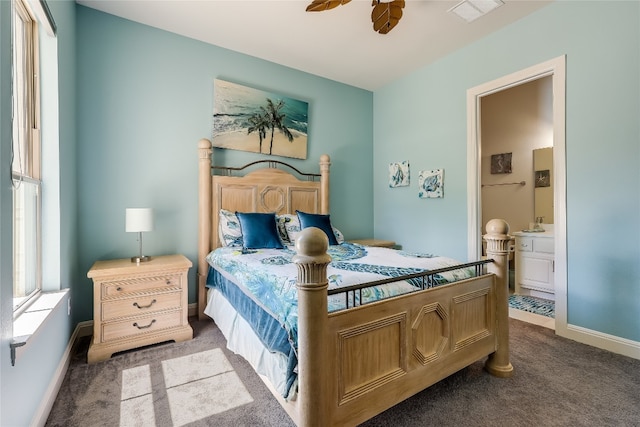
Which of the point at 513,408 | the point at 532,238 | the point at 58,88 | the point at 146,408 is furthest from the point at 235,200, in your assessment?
the point at 532,238

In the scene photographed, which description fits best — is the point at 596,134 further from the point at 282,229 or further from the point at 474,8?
the point at 282,229

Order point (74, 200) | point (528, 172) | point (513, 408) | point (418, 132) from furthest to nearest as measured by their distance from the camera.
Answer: point (528, 172) → point (418, 132) → point (74, 200) → point (513, 408)

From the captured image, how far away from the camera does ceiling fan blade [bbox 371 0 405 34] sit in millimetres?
2305

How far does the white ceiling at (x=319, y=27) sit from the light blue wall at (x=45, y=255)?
0.82m

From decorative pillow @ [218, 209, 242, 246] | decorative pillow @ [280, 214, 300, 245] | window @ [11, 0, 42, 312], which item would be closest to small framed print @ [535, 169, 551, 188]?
decorative pillow @ [280, 214, 300, 245]

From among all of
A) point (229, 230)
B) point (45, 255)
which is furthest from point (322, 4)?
point (45, 255)

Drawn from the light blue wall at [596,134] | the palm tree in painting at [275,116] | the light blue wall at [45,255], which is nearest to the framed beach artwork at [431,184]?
the light blue wall at [596,134]

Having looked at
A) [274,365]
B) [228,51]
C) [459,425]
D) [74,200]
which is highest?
[228,51]

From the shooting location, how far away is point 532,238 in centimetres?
350

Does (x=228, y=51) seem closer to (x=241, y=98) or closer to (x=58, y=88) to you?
(x=241, y=98)

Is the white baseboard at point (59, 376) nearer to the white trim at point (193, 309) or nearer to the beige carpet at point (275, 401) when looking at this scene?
the beige carpet at point (275, 401)

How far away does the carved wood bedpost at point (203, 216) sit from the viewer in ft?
9.46

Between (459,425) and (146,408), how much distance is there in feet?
5.35

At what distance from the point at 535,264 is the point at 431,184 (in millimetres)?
1527
